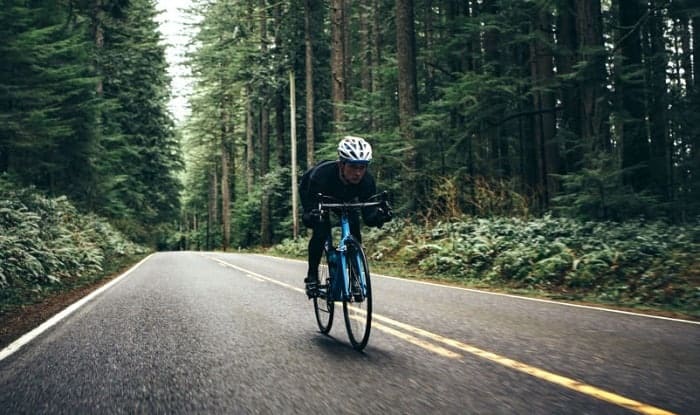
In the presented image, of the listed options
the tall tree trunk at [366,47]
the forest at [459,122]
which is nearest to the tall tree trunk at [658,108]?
the forest at [459,122]

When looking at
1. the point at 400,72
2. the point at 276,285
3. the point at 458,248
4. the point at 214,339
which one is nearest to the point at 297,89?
the point at 400,72

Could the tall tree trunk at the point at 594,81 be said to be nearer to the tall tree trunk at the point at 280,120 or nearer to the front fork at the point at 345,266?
the front fork at the point at 345,266

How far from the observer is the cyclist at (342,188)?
4.95m

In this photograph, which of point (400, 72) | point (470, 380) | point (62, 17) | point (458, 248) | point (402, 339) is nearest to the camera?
point (470, 380)

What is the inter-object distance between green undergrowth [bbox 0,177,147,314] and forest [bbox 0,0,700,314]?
35 cm

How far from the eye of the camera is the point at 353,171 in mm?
5105

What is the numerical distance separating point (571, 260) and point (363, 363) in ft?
24.5

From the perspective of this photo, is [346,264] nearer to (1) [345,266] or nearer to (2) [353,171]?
(1) [345,266]

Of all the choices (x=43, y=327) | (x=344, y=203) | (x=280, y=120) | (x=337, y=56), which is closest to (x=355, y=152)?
(x=344, y=203)

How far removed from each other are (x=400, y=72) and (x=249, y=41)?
14.8 m

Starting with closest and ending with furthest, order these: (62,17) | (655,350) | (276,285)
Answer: (655,350) < (276,285) < (62,17)

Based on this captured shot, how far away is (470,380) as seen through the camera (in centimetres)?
366

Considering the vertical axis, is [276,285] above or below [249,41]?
below

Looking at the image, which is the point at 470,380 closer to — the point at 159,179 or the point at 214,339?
the point at 214,339
